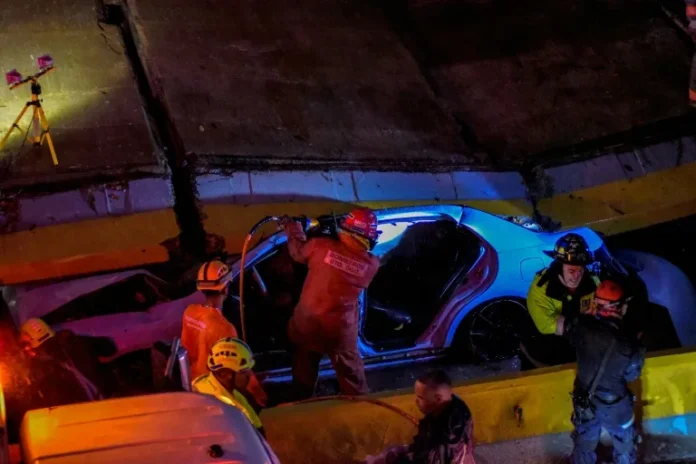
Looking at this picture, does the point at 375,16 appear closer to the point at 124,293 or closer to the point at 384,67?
the point at 384,67

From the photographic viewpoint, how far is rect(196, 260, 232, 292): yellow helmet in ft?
18.5

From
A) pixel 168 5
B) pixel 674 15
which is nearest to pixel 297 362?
pixel 168 5

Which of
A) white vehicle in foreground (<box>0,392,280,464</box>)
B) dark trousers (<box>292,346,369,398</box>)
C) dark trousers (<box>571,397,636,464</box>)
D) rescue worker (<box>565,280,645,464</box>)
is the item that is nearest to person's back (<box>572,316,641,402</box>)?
rescue worker (<box>565,280,645,464</box>)

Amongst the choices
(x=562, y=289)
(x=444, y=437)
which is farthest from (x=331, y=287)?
(x=444, y=437)

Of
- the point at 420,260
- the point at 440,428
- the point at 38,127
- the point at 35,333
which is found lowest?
the point at 420,260

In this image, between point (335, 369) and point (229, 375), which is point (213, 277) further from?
point (335, 369)

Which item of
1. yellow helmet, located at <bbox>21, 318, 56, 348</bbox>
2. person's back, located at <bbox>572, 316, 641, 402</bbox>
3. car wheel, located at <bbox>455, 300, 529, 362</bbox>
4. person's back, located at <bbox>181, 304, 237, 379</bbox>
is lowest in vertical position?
car wheel, located at <bbox>455, 300, 529, 362</bbox>

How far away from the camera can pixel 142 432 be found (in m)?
3.16

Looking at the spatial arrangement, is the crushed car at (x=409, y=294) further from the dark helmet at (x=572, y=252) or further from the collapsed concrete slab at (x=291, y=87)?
the collapsed concrete slab at (x=291, y=87)

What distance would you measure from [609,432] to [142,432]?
362cm

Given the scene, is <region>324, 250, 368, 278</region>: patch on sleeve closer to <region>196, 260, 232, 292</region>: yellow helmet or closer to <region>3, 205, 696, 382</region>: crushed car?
<region>3, 205, 696, 382</region>: crushed car

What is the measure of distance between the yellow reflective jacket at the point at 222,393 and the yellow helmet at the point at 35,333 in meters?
1.12

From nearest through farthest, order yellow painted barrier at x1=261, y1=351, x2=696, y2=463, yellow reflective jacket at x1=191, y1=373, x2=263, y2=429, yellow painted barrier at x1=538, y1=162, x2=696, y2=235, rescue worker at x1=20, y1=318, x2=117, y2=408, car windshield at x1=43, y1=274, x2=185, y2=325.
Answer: yellow reflective jacket at x1=191, y1=373, x2=263, y2=429 < rescue worker at x1=20, y1=318, x2=117, y2=408 < yellow painted barrier at x1=261, y1=351, x2=696, y2=463 < car windshield at x1=43, y1=274, x2=185, y2=325 < yellow painted barrier at x1=538, y1=162, x2=696, y2=235

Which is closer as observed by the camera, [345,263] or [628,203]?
[345,263]
